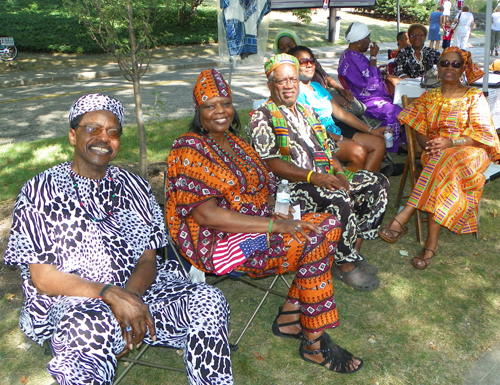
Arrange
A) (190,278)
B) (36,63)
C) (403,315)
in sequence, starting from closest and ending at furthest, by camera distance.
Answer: (190,278), (403,315), (36,63)

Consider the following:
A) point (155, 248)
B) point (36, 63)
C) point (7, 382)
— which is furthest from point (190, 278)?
point (36, 63)

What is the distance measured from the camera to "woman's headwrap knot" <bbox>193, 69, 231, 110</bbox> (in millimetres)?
3096

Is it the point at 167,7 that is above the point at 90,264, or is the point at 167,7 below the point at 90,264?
above

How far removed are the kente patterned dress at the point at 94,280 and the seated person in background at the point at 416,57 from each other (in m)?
6.04

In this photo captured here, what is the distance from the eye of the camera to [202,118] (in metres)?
3.16

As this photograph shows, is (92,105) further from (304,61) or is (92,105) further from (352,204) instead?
(304,61)

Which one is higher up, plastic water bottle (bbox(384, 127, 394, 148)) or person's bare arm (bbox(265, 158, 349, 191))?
person's bare arm (bbox(265, 158, 349, 191))

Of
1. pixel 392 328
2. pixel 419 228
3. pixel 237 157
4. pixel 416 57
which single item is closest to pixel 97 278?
pixel 237 157

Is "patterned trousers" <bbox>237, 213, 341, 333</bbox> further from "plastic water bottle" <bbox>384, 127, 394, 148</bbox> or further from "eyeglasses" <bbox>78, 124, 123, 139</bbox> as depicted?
"plastic water bottle" <bbox>384, 127, 394, 148</bbox>

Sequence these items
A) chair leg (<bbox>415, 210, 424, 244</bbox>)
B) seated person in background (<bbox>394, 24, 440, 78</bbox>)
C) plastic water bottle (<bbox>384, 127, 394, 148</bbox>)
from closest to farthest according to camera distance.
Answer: chair leg (<bbox>415, 210, 424, 244</bbox>) → plastic water bottle (<bbox>384, 127, 394, 148</bbox>) → seated person in background (<bbox>394, 24, 440, 78</bbox>)

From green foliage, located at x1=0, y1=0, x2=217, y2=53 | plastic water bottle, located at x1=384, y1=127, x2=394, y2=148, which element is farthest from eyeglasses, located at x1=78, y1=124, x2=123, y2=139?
green foliage, located at x1=0, y1=0, x2=217, y2=53

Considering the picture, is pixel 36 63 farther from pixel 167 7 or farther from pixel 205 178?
pixel 205 178

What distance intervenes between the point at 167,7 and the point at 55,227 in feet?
9.63

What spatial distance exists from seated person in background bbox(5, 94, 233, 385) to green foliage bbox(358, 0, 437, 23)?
87.4 feet
